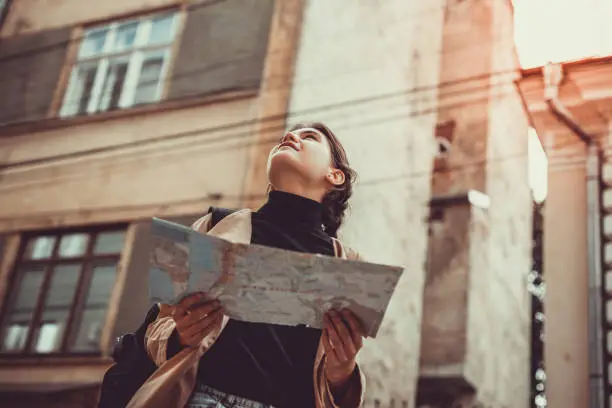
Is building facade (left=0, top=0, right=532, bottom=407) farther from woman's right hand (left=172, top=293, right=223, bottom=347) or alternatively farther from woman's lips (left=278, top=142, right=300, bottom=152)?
woman's right hand (left=172, top=293, right=223, bottom=347)

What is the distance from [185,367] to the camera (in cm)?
154

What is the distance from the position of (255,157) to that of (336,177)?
3.31 meters

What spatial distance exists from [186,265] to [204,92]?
4394 millimetres

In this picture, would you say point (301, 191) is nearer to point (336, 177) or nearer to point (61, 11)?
point (336, 177)

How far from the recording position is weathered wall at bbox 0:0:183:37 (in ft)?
20.8

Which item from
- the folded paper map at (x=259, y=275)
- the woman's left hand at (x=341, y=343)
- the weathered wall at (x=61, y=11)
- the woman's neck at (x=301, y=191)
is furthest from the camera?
the weathered wall at (x=61, y=11)

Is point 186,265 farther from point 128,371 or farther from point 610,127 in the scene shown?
point 610,127

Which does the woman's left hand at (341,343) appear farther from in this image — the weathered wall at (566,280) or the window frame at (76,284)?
the window frame at (76,284)

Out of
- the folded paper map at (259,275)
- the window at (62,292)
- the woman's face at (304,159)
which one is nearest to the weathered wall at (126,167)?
the window at (62,292)

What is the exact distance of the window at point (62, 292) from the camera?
5.29m

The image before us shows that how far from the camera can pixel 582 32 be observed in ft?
13.2

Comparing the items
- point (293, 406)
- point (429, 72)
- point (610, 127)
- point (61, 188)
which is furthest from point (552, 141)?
point (61, 188)

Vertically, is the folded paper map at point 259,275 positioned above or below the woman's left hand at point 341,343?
above

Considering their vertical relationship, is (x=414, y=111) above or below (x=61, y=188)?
above
